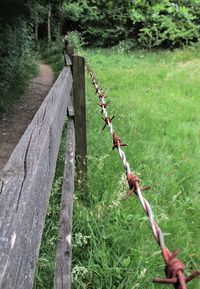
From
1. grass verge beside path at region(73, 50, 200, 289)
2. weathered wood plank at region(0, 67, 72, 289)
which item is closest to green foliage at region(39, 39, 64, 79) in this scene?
grass verge beside path at region(73, 50, 200, 289)

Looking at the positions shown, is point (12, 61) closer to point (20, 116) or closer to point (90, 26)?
point (20, 116)

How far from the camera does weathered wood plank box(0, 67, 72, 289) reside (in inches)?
34.5

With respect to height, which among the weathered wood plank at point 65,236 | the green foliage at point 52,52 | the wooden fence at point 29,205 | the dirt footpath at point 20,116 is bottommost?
the dirt footpath at point 20,116

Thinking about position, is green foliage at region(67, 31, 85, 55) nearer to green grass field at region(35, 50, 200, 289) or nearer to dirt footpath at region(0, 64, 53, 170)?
dirt footpath at region(0, 64, 53, 170)

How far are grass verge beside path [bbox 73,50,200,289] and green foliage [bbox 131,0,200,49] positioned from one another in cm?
918

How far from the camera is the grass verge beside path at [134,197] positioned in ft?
9.11

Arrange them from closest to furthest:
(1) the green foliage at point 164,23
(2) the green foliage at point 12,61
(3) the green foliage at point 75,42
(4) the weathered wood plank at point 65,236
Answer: (4) the weathered wood plank at point 65,236 < (2) the green foliage at point 12,61 < (3) the green foliage at point 75,42 < (1) the green foliage at point 164,23

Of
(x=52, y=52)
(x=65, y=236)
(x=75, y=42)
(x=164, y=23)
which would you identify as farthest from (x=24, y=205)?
(x=52, y=52)

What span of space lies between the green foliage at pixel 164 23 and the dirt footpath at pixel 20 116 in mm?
5614

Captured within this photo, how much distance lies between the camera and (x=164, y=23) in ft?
60.0

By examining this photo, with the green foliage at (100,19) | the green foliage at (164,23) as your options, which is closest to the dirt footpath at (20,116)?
the green foliage at (164,23)

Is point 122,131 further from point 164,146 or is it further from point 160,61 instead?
point 160,61

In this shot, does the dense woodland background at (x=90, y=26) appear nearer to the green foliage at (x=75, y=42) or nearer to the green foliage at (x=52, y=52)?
the green foliage at (x=52, y=52)

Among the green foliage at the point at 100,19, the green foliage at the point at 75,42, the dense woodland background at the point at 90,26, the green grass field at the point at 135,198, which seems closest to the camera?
the green grass field at the point at 135,198
